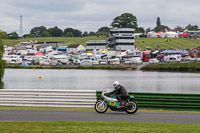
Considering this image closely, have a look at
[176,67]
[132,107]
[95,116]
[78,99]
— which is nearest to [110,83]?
[78,99]

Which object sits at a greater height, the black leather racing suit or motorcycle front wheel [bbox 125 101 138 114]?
the black leather racing suit

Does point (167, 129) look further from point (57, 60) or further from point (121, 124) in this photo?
point (57, 60)

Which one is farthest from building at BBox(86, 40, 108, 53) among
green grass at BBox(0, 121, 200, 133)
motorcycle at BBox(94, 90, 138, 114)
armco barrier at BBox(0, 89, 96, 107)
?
green grass at BBox(0, 121, 200, 133)

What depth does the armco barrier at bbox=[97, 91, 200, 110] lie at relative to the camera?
74.0 ft

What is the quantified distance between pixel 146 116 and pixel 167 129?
14.9 feet

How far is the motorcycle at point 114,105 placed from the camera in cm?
2070

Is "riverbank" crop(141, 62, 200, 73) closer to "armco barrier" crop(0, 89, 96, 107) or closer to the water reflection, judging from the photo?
the water reflection

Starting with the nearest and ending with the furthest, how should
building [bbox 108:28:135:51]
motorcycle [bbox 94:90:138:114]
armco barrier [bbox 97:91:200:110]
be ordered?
motorcycle [bbox 94:90:138:114]
armco barrier [bbox 97:91:200:110]
building [bbox 108:28:135:51]

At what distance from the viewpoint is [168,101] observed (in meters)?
22.9

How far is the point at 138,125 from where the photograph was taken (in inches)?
643

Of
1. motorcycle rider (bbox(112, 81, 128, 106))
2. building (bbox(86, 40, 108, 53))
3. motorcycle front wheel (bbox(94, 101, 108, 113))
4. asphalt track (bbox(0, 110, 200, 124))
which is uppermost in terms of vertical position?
building (bbox(86, 40, 108, 53))

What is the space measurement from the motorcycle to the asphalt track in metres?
0.25

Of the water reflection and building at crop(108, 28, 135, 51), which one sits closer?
the water reflection

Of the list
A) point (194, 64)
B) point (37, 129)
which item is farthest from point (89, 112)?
point (194, 64)
